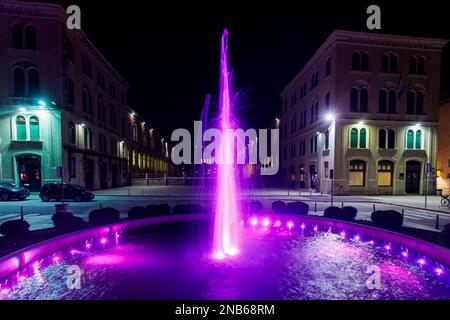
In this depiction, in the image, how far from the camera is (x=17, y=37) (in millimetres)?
26078

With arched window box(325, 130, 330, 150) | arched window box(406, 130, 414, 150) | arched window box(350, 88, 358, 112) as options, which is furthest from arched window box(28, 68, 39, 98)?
arched window box(406, 130, 414, 150)

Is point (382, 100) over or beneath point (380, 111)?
over

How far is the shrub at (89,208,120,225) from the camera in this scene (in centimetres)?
1090

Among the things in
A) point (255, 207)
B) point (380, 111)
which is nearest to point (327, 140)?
point (380, 111)

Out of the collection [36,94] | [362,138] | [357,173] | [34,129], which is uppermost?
[36,94]

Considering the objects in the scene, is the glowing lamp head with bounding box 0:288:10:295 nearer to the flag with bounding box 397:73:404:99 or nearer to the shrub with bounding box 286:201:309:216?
the shrub with bounding box 286:201:309:216

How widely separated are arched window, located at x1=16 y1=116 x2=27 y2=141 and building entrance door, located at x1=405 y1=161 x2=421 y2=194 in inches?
1862

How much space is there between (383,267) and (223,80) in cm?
1011

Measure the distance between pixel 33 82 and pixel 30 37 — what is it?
506cm

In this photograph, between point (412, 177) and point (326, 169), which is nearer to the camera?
point (412, 177)

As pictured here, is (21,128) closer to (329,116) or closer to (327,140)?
(329,116)

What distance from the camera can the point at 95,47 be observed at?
34156mm

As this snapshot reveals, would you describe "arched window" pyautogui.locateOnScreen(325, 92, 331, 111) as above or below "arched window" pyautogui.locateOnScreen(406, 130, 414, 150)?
above
